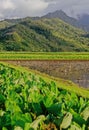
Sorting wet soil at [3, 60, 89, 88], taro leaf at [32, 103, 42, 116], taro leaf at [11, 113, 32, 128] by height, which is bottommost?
wet soil at [3, 60, 89, 88]

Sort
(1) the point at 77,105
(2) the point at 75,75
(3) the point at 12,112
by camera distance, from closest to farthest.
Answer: (3) the point at 12,112 → (1) the point at 77,105 → (2) the point at 75,75

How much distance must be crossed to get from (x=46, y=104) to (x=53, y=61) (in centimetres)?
4427

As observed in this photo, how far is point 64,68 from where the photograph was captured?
48.6 metres

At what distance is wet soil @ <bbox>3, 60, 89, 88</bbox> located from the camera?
4696cm

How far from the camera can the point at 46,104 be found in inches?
287

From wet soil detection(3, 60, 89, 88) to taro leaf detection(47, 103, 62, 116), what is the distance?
37.4 meters

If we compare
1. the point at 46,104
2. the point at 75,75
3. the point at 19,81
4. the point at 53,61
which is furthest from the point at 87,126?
the point at 53,61

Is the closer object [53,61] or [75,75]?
[75,75]

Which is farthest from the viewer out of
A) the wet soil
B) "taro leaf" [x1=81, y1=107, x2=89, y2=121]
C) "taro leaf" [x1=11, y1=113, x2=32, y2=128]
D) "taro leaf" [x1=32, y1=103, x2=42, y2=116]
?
the wet soil

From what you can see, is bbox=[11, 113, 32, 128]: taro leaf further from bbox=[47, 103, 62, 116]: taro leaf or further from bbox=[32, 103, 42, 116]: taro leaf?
bbox=[32, 103, 42, 116]: taro leaf

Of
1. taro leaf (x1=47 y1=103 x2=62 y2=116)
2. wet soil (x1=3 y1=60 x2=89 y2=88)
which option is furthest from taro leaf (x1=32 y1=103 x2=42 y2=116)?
wet soil (x1=3 y1=60 x2=89 y2=88)

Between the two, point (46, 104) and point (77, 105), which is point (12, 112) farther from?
point (77, 105)

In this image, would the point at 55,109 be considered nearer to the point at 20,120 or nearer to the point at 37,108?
the point at 37,108

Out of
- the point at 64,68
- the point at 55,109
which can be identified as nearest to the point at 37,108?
the point at 55,109
